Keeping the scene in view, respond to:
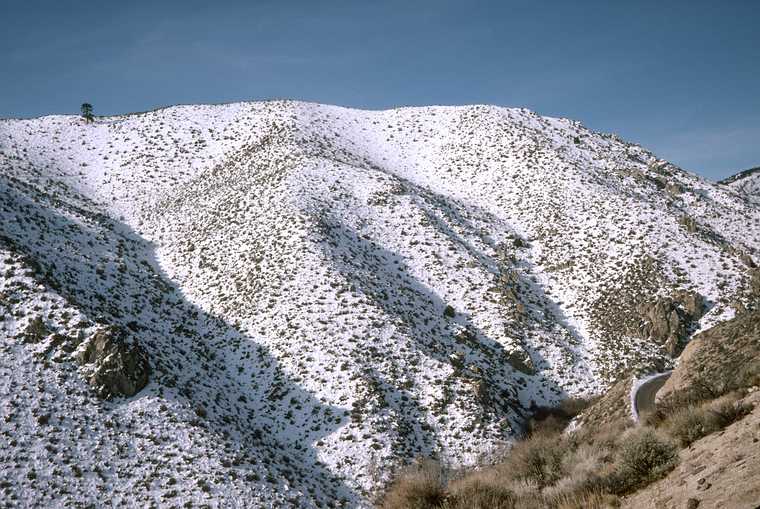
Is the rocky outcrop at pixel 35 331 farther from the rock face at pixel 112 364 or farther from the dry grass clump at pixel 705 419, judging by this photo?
the dry grass clump at pixel 705 419

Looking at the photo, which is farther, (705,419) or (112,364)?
(112,364)

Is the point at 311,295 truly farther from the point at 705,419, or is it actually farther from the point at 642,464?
the point at 705,419

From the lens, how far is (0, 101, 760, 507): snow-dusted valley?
1725 cm

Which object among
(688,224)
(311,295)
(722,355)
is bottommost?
(722,355)

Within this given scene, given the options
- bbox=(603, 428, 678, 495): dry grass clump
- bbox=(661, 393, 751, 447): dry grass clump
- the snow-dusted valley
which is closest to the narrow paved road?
bbox=(661, 393, 751, 447): dry grass clump

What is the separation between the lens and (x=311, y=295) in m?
27.3

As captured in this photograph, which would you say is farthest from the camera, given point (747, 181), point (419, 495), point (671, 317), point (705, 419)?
point (747, 181)

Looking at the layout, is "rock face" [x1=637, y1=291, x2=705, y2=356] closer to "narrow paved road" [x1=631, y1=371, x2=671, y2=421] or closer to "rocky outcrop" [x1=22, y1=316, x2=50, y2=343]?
"narrow paved road" [x1=631, y1=371, x2=671, y2=421]

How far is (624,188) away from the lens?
47188 millimetres

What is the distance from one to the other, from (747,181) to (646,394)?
10396cm

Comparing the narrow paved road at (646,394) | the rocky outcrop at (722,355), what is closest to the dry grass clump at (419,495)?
the rocky outcrop at (722,355)

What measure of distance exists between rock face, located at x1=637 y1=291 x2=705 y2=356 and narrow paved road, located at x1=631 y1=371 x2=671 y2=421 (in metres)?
11.8

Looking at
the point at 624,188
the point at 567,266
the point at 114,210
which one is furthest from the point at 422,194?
the point at 114,210

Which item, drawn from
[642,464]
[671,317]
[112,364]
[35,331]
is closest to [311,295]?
[112,364]
